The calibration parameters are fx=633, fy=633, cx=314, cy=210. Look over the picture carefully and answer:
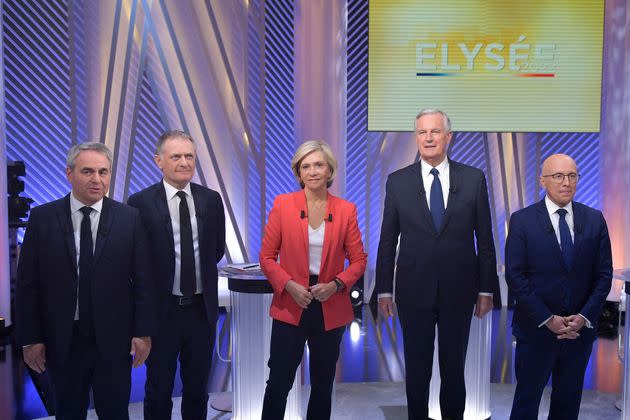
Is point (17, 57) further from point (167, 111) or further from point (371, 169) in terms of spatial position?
point (371, 169)

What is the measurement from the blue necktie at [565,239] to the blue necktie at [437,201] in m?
0.49

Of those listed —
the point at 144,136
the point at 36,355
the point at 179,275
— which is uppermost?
the point at 144,136

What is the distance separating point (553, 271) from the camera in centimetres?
265

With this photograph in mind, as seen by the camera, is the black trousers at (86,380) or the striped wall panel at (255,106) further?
the striped wall panel at (255,106)

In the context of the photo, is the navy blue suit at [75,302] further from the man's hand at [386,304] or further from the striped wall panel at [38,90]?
the striped wall panel at [38,90]

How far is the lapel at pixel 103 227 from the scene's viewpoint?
7.44ft

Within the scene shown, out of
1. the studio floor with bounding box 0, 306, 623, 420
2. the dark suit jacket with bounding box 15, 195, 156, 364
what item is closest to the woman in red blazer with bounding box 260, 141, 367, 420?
the dark suit jacket with bounding box 15, 195, 156, 364

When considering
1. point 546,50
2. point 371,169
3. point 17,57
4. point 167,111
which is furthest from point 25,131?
point 546,50

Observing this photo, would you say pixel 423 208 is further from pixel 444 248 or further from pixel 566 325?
pixel 566 325

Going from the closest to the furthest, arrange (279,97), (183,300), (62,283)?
(62,283) → (183,300) → (279,97)

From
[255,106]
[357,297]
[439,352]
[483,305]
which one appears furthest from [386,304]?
[255,106]

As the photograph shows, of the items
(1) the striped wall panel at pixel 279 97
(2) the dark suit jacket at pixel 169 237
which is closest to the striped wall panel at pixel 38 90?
(1) the striped wall panel at pixel 279 97

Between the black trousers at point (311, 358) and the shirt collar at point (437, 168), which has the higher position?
the shirt collar at point (437, 168)

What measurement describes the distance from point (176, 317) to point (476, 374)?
163 cm
